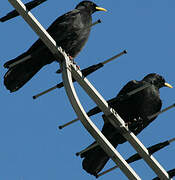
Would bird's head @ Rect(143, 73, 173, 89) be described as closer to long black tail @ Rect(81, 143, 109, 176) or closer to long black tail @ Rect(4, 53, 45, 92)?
long black tail @ Rect(4, 53, 45, 92)

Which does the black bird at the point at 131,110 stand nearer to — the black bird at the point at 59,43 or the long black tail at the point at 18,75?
the black bird at the point at 59,43

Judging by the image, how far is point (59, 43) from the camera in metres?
8.62

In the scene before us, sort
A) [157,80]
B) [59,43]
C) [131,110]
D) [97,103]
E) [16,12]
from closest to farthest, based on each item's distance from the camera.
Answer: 1. [16,12]
2. [97,103]
3. [59,43]
4. [131,110]
5. [157,80]

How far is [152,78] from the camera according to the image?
990 cm

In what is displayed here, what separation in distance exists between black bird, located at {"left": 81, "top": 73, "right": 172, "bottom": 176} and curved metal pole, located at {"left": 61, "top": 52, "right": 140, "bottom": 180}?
148cm

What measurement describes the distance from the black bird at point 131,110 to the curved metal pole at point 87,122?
148 centimetres

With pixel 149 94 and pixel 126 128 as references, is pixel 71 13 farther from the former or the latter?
pixel 126 128

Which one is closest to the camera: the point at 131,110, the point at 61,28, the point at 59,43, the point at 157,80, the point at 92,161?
the point at 92,161

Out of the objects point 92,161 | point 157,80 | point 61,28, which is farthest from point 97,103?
point 157,80

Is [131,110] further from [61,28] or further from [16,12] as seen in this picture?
[16,12]

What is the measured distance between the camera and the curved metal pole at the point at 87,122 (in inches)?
216

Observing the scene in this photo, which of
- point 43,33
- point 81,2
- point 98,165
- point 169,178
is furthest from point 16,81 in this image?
point 81,2

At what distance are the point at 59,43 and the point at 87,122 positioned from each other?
3171 millimetres

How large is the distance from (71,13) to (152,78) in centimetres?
181
